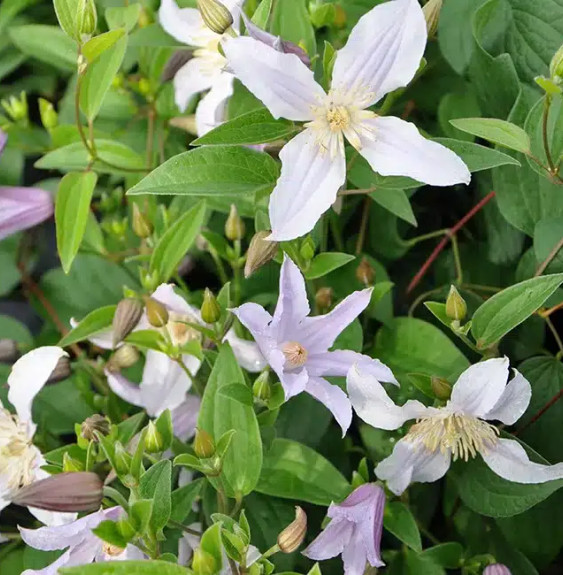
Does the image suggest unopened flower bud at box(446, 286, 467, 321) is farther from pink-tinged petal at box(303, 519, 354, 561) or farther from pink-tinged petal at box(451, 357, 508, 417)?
pink-tinged petal at box(303, 519, 354, 561)

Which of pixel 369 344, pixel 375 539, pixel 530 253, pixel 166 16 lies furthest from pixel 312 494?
pixel 166 16

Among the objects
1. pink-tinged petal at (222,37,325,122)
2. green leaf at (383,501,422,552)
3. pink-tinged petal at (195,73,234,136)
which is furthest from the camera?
pink-tinged petal at (195,73,234,136)

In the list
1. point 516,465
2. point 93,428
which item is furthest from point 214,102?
point 516,465

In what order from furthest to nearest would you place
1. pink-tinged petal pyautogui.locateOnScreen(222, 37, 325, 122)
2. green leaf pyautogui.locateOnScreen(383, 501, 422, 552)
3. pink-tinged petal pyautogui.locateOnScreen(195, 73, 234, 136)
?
1. pink-tinged petal pyautogui.locateOnScreen(195, 73, 234, 136)
2. green leaf pyautogui.locateOnScreen(383, 501, 422, 552)
3. pink-tinged petal pyautogui.locateOnScreen(222, 37, 325, 122)

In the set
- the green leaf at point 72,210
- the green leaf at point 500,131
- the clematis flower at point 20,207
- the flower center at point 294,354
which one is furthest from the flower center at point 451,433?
the clematis flower at point 20,207

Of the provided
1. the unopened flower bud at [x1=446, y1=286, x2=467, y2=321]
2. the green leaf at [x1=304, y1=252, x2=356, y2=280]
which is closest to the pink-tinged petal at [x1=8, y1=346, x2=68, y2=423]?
the green leaf at [x1=304, y1=252, x2=356, y2=280]
